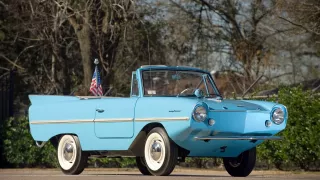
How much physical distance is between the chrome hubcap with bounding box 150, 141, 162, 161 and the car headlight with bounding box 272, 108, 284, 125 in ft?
5.73

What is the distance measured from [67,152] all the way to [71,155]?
0.11m

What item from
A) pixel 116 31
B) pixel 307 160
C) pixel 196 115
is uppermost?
pixel 116 31

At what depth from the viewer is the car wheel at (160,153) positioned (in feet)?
37.9

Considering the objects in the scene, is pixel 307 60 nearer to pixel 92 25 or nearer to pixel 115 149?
pixel 92 25

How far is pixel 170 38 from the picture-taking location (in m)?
26.4

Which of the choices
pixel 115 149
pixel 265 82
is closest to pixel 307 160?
pixel 115 149

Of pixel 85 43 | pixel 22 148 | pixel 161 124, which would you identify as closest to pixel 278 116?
pixel 161 124

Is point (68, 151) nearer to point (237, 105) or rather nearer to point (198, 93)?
point (198, 93)

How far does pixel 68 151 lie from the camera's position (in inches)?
533

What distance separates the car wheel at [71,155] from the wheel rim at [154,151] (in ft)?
5.45

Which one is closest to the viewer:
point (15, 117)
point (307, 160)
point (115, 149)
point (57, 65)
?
point (115, 149)

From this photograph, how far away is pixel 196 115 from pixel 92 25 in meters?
11.9

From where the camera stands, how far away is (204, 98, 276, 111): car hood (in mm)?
11570

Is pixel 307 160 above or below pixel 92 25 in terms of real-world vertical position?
below
